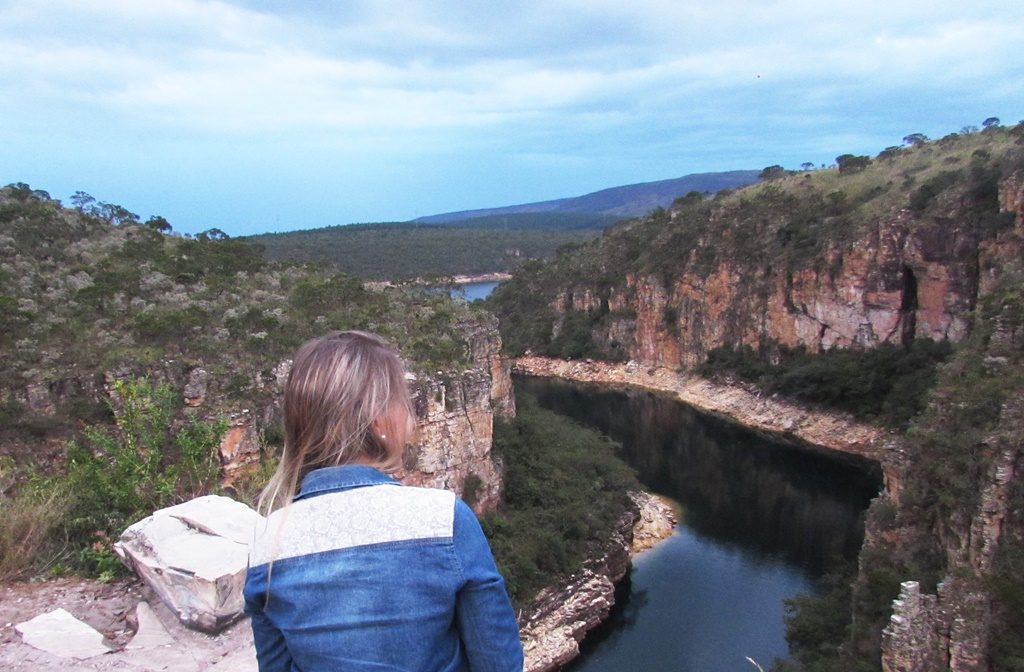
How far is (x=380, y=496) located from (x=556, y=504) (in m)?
17.2

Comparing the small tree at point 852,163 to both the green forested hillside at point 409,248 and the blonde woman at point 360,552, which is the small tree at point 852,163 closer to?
the green forested hillside at point 409,248

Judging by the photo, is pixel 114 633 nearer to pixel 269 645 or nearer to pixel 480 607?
pixel 269 645

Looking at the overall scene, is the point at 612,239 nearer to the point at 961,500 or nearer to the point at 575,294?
the point at 575,294

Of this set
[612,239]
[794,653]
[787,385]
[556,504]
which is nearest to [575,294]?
[612,239]

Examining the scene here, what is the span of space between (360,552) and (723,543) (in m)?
20.4

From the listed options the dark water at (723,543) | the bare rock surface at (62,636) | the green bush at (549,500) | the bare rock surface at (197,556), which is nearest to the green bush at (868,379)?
the dark water at (723,543)

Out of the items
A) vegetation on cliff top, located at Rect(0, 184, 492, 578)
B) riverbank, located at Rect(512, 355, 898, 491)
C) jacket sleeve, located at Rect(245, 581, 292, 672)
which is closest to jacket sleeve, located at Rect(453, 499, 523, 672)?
jacket sleeve, located at Rect(245, 581, 292, 672)

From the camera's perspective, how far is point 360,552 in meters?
1.57

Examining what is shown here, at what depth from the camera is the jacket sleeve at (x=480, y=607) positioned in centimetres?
161

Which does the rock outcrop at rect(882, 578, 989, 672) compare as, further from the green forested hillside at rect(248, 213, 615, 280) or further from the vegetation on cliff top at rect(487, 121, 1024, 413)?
the green forested hillside at rect(248, 213, 615, 280)

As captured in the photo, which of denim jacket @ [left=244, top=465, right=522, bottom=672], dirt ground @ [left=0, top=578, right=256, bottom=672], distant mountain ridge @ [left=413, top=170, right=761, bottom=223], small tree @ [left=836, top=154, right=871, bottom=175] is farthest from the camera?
distant mountain ridge @ [left=413, top=170, right=761, bottom=223]

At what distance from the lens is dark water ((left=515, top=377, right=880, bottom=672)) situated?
15070 mm

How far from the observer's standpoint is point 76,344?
554 inches

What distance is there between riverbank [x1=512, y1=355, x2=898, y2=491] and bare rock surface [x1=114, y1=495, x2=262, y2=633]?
18856 mm
